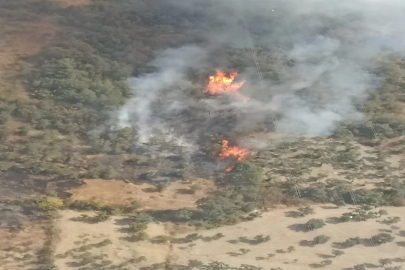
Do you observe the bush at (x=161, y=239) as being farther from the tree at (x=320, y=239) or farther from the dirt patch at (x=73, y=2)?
the dirt patch at (x=73, y=2)

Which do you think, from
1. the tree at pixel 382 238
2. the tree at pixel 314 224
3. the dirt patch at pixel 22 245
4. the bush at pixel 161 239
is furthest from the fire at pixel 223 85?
the dirt patch at pixel 22 245

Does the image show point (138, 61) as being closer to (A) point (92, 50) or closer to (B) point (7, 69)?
(A) point (92, 50)

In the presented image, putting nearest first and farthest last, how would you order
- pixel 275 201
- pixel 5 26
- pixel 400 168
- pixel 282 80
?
pixel 275 201
pixel 400 168
pixel 282 80
pixel 5 26

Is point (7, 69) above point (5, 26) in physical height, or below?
below

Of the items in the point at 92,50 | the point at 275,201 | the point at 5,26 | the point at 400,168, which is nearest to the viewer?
the point at 275,201

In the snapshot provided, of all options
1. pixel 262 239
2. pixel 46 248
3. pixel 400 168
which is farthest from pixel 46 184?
pixel 400 168

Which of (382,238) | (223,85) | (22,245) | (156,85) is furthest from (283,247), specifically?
(156,85)
